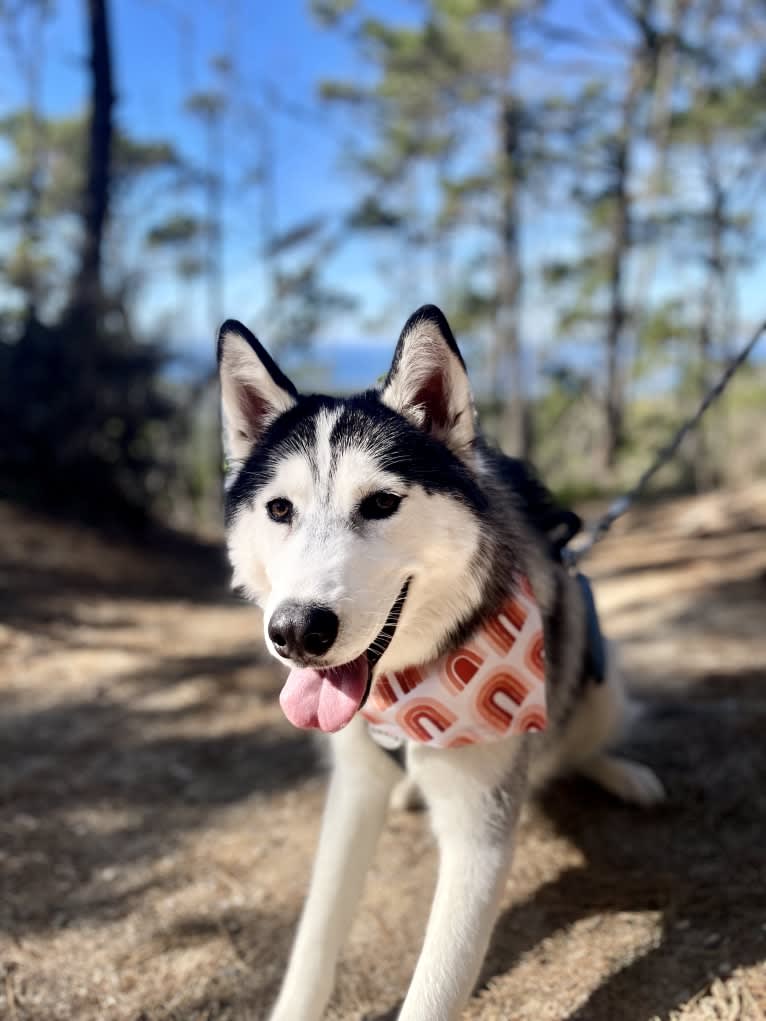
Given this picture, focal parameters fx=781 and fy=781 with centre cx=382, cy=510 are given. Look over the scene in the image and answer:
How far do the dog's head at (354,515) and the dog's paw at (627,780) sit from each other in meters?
1.29

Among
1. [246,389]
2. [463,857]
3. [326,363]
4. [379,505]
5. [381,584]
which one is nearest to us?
[381,584]

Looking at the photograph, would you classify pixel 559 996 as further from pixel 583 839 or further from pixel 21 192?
pixel 21 192

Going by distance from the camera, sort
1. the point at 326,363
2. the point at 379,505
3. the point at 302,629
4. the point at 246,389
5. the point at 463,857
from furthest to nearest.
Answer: the point at 326,363 < the point at 246,389 < the point at 463,857 < the point at 379,505 < the point at 302,629

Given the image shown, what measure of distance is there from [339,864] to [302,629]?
34.3 inches

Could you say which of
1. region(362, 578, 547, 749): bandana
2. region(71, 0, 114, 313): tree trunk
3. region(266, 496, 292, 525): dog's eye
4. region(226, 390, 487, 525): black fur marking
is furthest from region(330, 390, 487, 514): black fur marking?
region(71, 0, 114, 313): tree trunk

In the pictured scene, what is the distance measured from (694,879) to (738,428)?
721 inches

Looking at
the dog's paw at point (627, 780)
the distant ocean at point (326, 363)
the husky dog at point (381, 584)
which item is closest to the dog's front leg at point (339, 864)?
the husky dog at point (381, 584)

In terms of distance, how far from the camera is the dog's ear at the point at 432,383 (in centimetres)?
174

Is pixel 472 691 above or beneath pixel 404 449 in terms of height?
beneath

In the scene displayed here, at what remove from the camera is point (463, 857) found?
1799 millimetres

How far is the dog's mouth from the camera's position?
160cm

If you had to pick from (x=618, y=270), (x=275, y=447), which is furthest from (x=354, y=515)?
(x=618, y=270)

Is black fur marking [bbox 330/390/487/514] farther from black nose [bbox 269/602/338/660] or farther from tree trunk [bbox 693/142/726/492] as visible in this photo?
tree trunk [bbox 693/142/726/492]

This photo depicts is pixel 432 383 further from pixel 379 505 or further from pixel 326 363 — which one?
pixel 326 363
